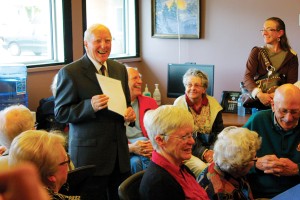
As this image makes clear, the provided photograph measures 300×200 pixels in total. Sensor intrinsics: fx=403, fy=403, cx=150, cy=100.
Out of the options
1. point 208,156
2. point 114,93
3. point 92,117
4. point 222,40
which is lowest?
point 208,156

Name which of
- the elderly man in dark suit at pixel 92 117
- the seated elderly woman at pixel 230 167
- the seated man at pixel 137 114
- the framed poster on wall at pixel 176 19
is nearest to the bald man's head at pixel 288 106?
the seated elderly woman at pixel 230 167

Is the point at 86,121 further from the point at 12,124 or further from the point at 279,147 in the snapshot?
the point at 279,147

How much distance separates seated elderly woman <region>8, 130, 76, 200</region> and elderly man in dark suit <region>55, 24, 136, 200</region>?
773 millimetres

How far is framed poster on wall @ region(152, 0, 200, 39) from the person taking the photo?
16.4 feet

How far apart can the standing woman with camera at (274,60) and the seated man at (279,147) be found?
1044 millimetres

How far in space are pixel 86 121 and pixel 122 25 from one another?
333cm

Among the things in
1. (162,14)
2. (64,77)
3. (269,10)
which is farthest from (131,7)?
(64,77)

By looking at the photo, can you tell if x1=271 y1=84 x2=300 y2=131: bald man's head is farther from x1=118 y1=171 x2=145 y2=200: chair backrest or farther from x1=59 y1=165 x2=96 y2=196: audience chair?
x1=59 y1=165 x2=96 y2=196: audience chair

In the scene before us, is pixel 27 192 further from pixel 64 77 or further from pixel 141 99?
pixel 141 99

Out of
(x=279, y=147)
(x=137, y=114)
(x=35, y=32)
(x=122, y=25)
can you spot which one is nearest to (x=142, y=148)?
(x=137, y=114)

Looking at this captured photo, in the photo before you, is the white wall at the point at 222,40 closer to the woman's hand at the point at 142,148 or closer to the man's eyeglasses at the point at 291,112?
the woman's hand at the point at 142,148

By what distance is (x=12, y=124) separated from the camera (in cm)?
197

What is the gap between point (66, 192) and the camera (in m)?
1.74

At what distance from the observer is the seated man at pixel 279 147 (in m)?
2.22
